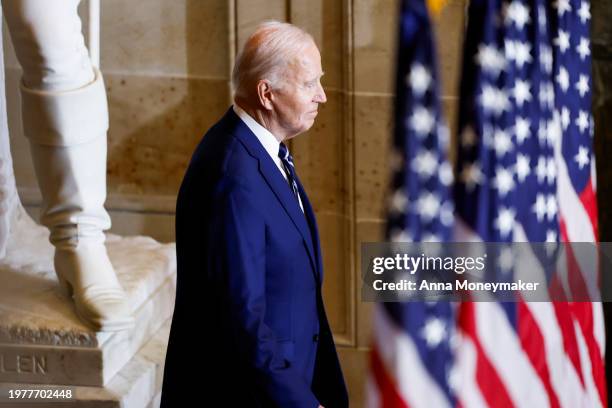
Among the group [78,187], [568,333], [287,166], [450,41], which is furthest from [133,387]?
[450,41]

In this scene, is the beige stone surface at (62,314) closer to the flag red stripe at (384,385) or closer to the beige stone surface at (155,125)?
the beige stone surface at (155,125)

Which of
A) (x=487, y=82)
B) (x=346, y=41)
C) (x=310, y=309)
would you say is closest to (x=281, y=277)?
(x=310, y=309)

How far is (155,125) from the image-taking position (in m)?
5.59

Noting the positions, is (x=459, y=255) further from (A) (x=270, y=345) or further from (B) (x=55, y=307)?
(B) (x=55, y=307)

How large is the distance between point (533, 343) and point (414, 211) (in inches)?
25.8

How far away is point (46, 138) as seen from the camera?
4.00 meters

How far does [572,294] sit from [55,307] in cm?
174

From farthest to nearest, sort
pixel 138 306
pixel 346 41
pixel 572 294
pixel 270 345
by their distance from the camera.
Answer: pixel 346 41 → pixel 138 306 → pixel 572 294 → pixel 270 345

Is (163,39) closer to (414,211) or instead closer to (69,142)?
(69,142)

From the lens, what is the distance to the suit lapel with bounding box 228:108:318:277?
2.90 meters

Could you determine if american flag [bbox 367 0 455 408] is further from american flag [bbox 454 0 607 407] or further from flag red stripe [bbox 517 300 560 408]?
flag red stripe [bbox 517 300 560 408]

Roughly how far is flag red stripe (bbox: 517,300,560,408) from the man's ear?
38.9 inches

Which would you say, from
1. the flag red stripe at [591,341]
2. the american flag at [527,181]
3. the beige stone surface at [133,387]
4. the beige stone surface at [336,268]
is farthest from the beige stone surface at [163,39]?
the flag red stripe at [591,341]

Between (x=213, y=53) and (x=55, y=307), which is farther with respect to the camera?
(x=213, y=53)
